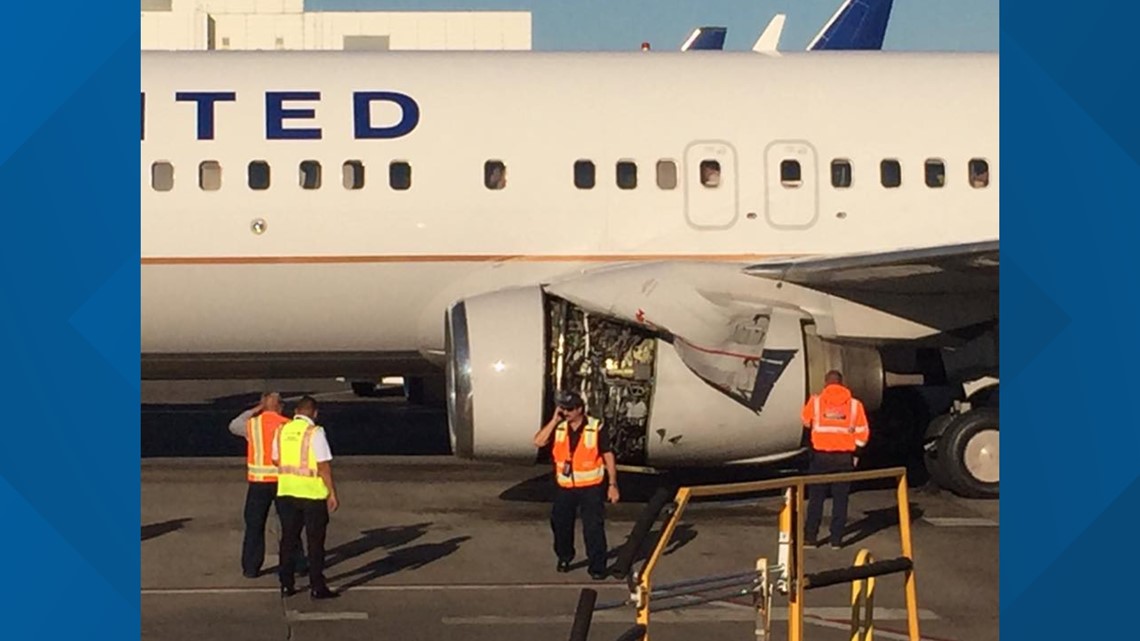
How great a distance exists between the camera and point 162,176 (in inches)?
724

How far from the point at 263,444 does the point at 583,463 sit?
245 centimetres

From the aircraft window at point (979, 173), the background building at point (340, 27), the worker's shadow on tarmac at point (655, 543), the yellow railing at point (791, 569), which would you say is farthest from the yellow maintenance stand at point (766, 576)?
the background building at point (340, 27)

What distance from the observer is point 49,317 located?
12.3 metres

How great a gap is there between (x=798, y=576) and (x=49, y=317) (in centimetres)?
526

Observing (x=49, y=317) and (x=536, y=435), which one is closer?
(x=49, y=317)

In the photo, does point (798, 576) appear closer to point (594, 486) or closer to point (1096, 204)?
point (1096, 204)

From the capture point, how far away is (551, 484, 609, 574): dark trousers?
14328 mm

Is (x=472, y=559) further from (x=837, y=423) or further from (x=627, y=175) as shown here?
(x=627, y=175)

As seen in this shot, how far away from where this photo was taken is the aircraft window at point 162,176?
18.4 metres

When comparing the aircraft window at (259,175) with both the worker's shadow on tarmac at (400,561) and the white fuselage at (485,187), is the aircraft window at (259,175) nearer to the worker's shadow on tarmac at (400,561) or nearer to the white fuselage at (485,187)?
the white fuselage at (485,187)

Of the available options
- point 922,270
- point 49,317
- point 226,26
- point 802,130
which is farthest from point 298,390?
point 226,26

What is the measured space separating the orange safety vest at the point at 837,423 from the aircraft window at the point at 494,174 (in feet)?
13.6

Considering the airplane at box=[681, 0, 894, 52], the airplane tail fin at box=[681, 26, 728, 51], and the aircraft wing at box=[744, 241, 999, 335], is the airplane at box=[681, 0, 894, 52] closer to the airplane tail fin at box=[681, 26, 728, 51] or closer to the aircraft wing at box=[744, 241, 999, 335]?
the airplane tail fin at box=[681, 26, 728, 51]

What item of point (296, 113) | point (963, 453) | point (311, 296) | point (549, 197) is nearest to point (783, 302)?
point (963, 453)
